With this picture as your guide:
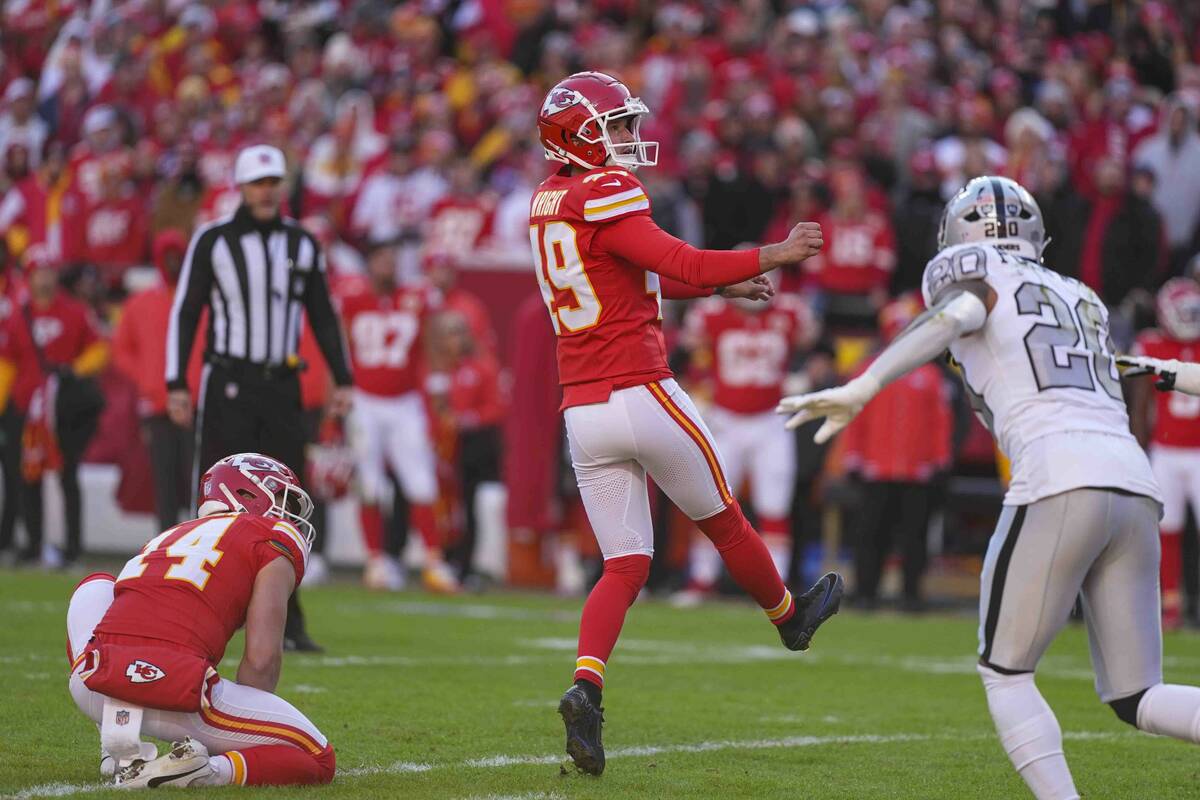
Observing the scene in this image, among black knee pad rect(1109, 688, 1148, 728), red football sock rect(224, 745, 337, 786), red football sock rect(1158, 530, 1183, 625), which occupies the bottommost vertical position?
red football sock rect(1158, 530, 1183, 625)

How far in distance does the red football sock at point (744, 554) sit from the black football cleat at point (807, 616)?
82 mm

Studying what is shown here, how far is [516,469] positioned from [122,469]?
10.7 feet

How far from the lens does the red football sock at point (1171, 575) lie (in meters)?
11.1

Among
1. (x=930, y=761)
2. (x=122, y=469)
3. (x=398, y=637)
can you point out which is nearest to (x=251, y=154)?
(x=398, y=637)

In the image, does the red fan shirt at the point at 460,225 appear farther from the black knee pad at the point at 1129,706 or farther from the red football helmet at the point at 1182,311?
the black knee pad at the point at 1129,706

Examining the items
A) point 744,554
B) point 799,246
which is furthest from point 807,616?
point 799,246

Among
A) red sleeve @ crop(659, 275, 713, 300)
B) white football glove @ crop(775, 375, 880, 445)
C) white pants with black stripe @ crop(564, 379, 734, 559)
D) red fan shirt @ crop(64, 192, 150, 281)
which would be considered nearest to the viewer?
white football glove @ crop(775, 375, 880, 445)

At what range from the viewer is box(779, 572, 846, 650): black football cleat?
5840mm

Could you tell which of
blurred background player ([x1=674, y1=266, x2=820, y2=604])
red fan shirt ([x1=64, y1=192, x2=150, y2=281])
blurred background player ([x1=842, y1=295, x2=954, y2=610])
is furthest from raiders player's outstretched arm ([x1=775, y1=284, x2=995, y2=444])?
red fan shirt ([x1=64, y1=192, x2=150, y2=281])

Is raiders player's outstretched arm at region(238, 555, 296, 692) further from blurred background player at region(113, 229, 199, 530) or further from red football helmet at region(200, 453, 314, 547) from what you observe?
blurred background player at region(113, 229, 199, 530)

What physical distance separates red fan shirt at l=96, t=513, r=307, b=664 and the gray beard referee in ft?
9.39

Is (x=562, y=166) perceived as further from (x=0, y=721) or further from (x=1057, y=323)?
(x=0, y=721)

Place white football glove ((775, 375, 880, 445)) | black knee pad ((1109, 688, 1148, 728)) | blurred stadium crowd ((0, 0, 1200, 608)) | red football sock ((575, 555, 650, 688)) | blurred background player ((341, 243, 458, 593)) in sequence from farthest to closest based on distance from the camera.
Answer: blurred stadium crowd ((0, 0, 1200, 608)), blurred background player ((341, 243, 458, 593)), red football sock ((575, 555, 650, 688)), black knee pad ((1109, 688, 1148, 728)), white football glove ((775, 375, 880, 445))

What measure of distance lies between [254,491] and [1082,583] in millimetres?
2208
